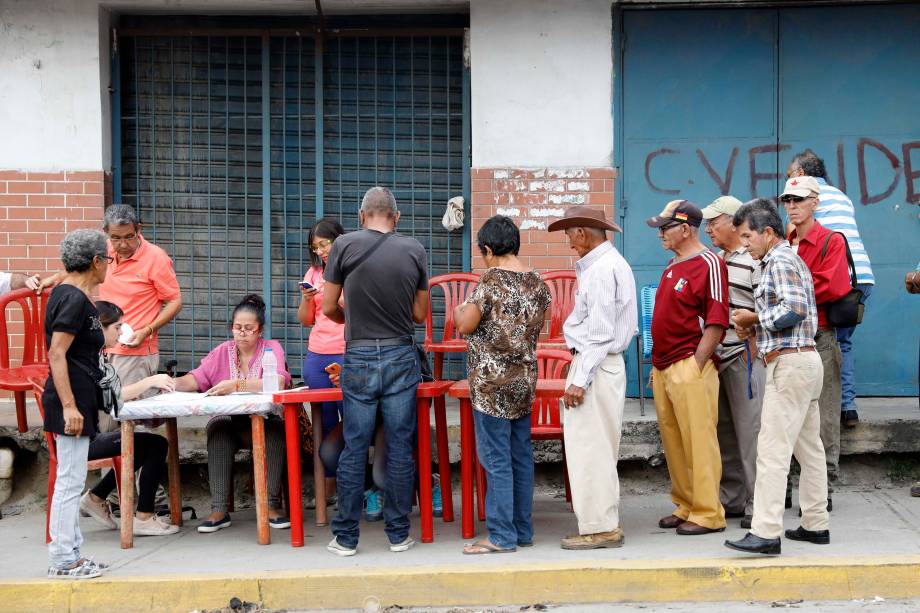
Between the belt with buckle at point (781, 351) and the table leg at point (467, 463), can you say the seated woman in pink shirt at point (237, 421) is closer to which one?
the table leg at point (467, 463)

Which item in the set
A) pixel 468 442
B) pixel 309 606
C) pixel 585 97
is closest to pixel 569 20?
pixel 585 97

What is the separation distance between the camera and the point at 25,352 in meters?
7.36

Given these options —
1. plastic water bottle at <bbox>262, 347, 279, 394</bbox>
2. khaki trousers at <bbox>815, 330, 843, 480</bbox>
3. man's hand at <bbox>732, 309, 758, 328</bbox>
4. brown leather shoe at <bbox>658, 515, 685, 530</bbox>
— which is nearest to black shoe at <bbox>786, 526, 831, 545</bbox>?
brown leather shoe at <bbox>658, 515, 685, 530</bbox>

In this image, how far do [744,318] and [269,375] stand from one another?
2.75 m

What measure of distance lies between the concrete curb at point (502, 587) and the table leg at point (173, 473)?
125cm

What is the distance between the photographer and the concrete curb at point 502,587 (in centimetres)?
542

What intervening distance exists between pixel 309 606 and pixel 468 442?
132 centimetres

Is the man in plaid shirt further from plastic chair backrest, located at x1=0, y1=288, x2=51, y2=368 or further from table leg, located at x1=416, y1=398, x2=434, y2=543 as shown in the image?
plastic chair backrest, located at x1=0, y1=288, x2=51, y2=368

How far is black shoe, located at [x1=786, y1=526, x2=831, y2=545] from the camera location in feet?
19.3

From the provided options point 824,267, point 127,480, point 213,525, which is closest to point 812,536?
point 824,267

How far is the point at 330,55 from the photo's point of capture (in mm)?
8758

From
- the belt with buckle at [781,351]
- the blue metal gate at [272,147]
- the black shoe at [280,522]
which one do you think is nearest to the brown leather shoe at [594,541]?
the belt with buckle at [781,351]

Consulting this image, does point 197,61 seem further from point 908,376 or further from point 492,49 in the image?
point 908,376

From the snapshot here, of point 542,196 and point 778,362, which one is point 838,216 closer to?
point 778,362
